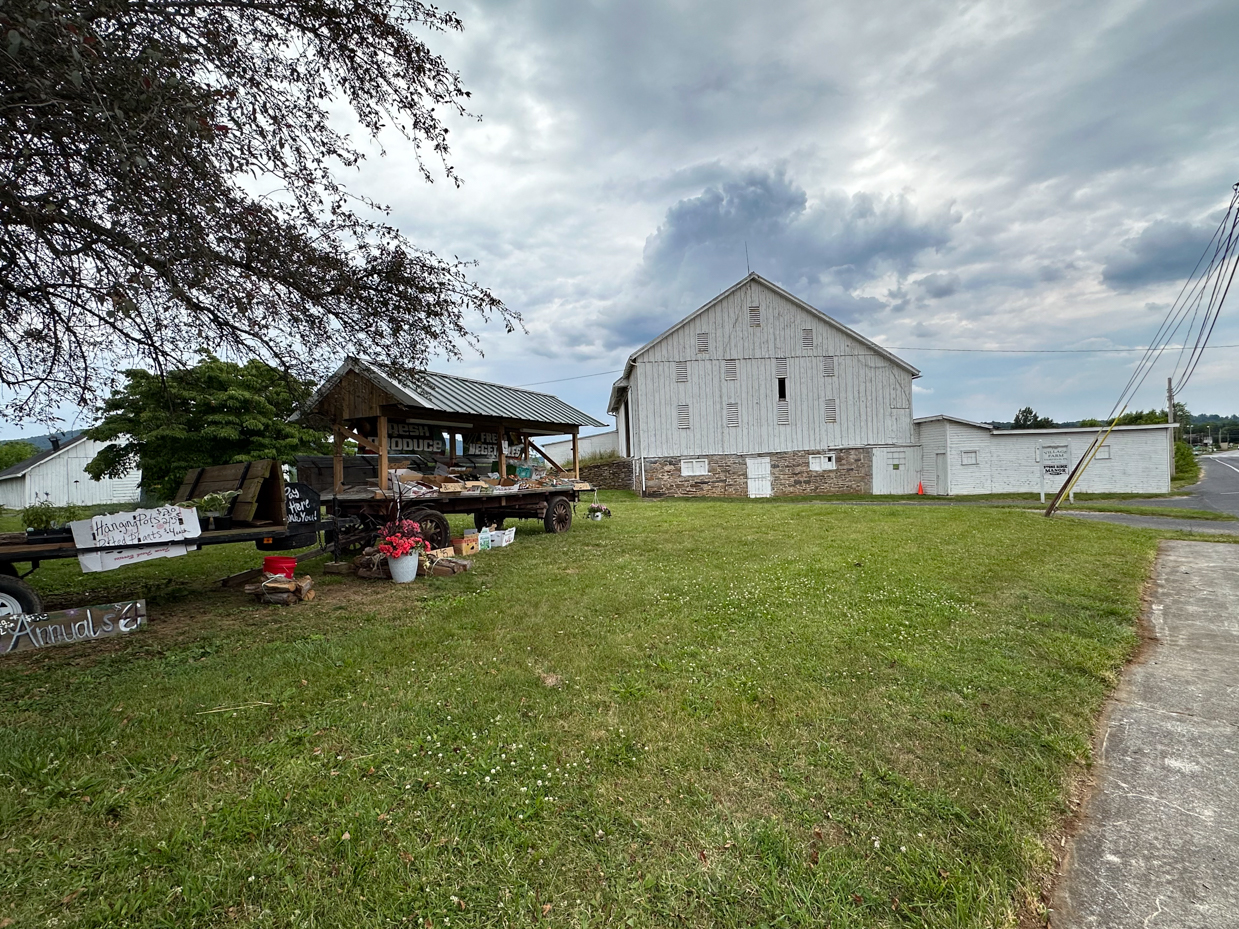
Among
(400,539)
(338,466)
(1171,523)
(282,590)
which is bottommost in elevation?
(1171,523)

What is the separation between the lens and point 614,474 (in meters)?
32.0

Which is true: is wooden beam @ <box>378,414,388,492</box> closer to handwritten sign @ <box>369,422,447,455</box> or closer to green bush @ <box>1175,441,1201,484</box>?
handwritten sign @ <box>369,422,447,455</box>

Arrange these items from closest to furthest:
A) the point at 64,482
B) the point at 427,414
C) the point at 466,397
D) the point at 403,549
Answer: the point at 403,549, the point at 427,414, the point at 466,397, the point at 64,482

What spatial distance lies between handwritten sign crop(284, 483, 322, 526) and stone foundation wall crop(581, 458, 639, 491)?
72.4ft

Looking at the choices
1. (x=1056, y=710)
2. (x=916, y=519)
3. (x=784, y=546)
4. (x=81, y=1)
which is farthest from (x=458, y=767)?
(x=916, y=519)

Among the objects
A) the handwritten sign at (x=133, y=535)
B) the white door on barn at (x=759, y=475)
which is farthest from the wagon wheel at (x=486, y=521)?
the white door on barn at (x=759, y=475)

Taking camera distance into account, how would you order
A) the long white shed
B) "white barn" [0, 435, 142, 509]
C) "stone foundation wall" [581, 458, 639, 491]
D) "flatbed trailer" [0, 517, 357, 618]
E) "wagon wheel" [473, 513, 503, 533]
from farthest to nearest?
"white barn" [0, 435, 142, 509] < "stone foundation wall" [581, 458, 639, 491] < the long white shed < "wagon wheel" [473, 513, 503, 533] < "flatbed trailer" [0, 517, 357, 618]

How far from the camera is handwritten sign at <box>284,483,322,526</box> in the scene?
7163 millimetres

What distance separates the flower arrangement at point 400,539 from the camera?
26.8 feet

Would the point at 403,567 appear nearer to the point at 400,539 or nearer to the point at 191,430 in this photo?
the point at 400,539

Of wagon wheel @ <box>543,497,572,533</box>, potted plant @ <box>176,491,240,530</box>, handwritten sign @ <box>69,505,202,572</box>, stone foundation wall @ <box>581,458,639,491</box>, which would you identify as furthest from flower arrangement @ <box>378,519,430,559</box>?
stone foundation wall @ <box>581,458,639,491</box>

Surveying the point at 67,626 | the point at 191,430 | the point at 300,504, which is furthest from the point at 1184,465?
the point at 191,430

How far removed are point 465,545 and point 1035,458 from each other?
2573 cm

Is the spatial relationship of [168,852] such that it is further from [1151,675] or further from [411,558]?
[1151,675]
